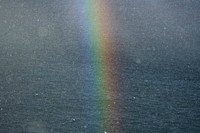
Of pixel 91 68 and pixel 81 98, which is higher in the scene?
pixel 91 68

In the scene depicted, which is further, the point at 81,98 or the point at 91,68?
the point at 91,68

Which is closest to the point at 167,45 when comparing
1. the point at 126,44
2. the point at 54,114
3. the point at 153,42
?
the point at 153,42

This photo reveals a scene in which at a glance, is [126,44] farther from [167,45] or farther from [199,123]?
Result: [199,123]

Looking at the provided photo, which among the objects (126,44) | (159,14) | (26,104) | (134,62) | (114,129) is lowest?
(114,129)

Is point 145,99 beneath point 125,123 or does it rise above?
above

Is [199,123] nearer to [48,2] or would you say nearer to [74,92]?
[74,92]

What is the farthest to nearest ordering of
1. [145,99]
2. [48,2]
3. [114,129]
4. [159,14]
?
[48,2] < [159,14] < [145,99] < [114,129]

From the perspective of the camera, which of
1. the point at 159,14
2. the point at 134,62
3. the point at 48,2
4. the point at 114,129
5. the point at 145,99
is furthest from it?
the point at 48,2

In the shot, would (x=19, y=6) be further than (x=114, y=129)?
Yes

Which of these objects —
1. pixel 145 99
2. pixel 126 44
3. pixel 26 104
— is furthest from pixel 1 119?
pixel 126 44
